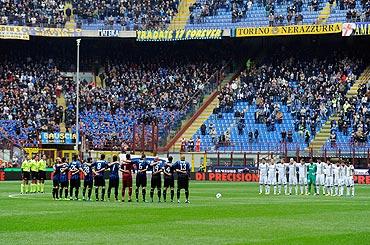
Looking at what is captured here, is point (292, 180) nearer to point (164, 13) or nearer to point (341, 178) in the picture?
point (341, 178)

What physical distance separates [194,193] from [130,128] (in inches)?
1199

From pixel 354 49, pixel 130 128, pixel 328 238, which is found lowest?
A: pixel 328 238

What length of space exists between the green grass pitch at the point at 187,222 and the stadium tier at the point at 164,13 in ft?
133

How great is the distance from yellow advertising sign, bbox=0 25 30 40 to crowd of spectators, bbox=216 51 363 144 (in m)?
17.2

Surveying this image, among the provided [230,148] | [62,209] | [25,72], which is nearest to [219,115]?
[230,148]

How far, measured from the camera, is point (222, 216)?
108 feet

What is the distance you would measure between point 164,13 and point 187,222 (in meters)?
60.9

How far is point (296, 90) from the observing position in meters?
80.0

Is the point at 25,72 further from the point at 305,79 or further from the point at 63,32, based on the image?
the point at 305,79

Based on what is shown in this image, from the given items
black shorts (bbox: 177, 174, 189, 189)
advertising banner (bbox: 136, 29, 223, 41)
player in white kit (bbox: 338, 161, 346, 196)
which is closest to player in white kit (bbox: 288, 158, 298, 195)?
player in white kit (bbox: 338, 161, 346, 196)

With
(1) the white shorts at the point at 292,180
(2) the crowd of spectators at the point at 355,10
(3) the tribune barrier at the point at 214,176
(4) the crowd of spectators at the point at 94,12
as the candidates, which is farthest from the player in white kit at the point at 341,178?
(4) the crowd of spectators at the point at 94,12

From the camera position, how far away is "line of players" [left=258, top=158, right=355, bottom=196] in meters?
52.7

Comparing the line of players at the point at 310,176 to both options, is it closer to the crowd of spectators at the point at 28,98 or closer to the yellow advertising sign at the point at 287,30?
the yellow advertising sign at the point at 287,30

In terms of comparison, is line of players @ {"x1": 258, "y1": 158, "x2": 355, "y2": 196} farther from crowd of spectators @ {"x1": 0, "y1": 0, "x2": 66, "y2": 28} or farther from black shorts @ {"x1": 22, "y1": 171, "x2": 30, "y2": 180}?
crowd of spectators @ {"x1": 0, "y1": 0, "x2": 66, "y2": 28}
